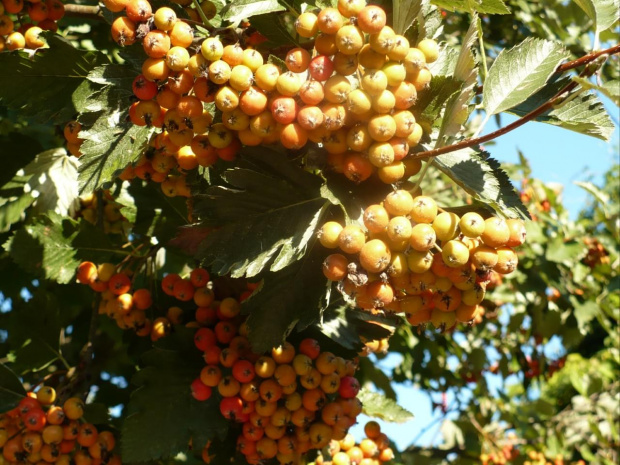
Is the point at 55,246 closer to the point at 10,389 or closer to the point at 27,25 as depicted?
the point at 10,389

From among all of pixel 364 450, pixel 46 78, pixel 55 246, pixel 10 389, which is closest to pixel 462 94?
pixel 46 78

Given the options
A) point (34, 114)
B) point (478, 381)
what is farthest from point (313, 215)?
point (478, 381)

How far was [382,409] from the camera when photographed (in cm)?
303

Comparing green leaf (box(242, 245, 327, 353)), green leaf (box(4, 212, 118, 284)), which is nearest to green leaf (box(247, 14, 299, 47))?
green leaf (box(242, 245, 327, 353))

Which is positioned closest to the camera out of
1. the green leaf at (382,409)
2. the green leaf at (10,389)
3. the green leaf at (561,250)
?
the green leaf at (10,389)

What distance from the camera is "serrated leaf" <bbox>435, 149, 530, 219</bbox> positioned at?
1694 millimetres

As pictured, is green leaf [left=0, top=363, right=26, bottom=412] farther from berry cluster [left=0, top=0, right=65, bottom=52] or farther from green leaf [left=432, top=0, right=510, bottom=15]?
green leaf [left=432, top=0, right=510, bottom=15]

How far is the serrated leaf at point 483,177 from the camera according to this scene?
1694 mm

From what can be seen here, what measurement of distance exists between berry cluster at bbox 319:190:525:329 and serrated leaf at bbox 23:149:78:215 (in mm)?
1859

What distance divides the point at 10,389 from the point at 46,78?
4.24 feet

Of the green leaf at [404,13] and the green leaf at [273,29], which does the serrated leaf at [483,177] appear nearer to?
the green leaf at [404,13]

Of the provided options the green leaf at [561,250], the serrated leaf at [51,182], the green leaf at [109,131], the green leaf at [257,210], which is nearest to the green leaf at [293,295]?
the green leaf at [257,210]

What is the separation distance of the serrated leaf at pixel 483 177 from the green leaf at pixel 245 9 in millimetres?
646

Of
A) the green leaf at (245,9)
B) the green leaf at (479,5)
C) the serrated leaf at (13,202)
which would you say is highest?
the green leaf at (479,5)
